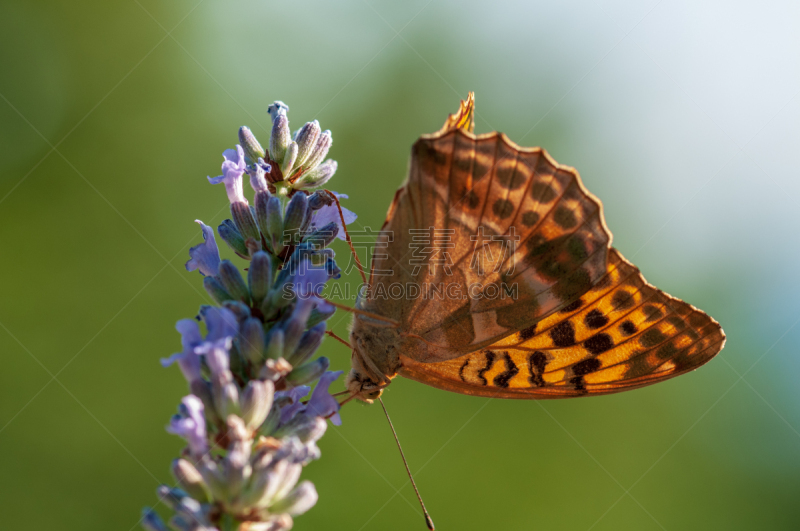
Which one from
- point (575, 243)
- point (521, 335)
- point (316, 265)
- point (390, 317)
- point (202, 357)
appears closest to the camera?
point (202, 357)

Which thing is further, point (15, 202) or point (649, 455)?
point (649, 455)

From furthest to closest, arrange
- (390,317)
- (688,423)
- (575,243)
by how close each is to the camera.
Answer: (688,423), (390,317), (575,243)

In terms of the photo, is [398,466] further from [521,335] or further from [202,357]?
[202,357]

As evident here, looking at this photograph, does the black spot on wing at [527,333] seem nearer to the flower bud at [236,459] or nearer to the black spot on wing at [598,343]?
the black spot on wing at [598,343]

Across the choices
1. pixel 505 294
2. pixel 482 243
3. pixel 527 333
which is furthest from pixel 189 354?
pixel 527 333

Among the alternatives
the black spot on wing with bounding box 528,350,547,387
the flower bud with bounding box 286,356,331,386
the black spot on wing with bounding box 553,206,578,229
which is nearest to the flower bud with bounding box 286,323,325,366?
the flower bud with bounding box 286,356,331,386

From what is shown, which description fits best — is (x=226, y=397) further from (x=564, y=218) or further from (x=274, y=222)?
(x=564, y=218)

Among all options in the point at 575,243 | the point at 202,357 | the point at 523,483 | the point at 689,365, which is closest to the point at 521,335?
the point at 575,243
